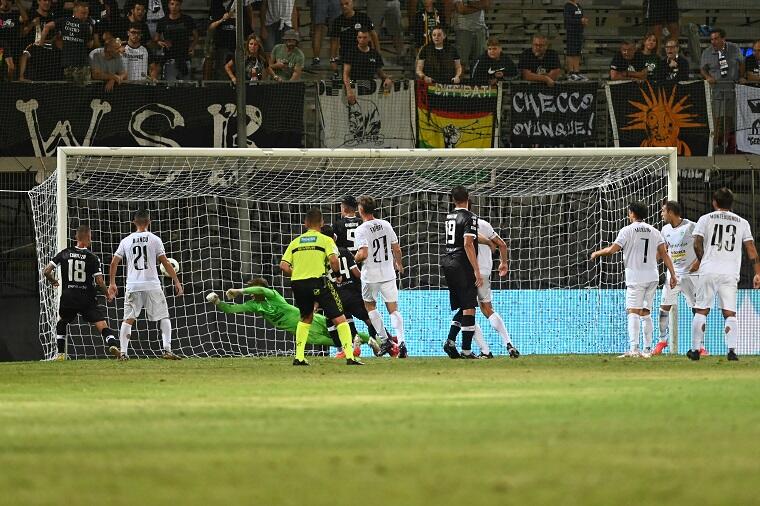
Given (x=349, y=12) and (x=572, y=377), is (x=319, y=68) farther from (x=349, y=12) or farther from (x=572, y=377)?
(x=572, y=377)

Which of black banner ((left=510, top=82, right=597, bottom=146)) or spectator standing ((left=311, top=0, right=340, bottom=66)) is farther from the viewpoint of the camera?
spectator standing ((left=311, top=0, right=340, bottom=66))

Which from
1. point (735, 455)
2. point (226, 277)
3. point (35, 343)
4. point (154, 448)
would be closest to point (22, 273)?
point (35, 343)

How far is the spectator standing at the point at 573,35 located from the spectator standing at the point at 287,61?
517 cm

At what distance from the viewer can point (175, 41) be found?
2345 cm

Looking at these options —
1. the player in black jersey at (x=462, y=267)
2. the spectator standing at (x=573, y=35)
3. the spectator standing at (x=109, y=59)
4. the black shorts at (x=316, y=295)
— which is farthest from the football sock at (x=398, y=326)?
the spectator standing at (x=573, y=35)

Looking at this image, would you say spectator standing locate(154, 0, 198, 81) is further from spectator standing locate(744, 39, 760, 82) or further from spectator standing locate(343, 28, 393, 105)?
spectator standing locate(744, 39, 760, 82)

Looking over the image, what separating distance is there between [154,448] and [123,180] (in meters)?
15.2

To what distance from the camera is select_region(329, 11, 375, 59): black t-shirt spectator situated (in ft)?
75.2

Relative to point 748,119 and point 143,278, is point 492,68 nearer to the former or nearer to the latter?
point 748,119

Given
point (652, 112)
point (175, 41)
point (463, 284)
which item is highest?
point (175, 41)

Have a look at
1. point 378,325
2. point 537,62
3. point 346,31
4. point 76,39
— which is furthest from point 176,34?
point 378,325

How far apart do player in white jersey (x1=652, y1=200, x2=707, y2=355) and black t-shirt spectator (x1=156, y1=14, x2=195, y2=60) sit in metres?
9.87

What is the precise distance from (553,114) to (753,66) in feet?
16.0

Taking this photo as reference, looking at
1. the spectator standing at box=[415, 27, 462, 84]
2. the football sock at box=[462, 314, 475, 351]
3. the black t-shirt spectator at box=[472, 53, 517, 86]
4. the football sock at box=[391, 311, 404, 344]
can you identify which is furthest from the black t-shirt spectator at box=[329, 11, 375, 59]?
the football sock at box=[462, 314, 475, 351]
